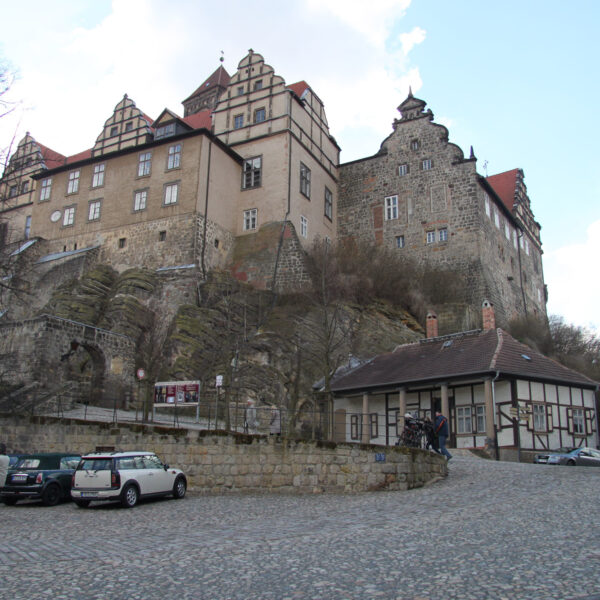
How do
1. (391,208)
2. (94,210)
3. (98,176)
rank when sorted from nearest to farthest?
(94,210) → (98,176) → (391,208)

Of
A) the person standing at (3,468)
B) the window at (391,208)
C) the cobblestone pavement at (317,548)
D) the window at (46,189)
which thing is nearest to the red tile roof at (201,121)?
the window at (46,189)

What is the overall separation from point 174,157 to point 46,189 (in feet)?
37.1

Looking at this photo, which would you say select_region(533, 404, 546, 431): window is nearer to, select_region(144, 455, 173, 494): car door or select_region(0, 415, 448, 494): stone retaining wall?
select_region(0, 415, 448, 494): stone retaining wall

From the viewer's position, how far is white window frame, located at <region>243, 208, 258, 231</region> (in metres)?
40.4

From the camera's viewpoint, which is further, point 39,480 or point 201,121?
point 201,121

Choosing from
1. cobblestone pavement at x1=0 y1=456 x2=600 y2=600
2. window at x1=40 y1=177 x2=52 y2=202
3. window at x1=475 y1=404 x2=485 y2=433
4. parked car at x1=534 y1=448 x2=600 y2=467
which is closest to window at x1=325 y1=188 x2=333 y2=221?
window at x1=40 y1=177 x2=52 y2=202

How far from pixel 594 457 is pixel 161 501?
15709 millimetres

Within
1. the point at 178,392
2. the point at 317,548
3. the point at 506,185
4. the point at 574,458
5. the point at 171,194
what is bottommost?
the point at 317,548

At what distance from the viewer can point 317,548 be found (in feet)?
29.3

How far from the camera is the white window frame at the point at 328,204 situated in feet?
150

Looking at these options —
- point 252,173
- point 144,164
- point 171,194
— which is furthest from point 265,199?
point 144,164

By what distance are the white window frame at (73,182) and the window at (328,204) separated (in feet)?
55.1

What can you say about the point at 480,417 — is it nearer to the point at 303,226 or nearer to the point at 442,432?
the point at 442,432

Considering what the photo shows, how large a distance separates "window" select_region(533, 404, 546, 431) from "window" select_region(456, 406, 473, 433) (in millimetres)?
2381
